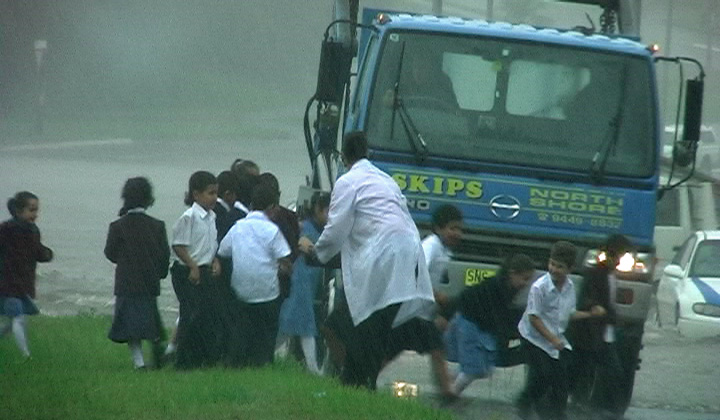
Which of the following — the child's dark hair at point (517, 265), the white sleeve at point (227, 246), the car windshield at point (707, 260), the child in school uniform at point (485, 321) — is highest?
the child's dark hair at point (517, 265)

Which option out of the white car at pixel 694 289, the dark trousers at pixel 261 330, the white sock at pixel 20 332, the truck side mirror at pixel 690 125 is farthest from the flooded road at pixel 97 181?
the truck side mirror at pixel 690 125

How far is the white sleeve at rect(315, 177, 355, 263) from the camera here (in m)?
9.48

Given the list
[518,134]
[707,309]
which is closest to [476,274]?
[518,134]

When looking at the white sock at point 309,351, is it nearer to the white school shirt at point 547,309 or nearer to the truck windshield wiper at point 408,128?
the truck windshield wiper at point 408,128

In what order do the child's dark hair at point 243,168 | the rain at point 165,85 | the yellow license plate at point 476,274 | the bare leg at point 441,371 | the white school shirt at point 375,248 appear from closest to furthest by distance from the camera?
the white school shirt at point 375,248 < the bare leg at point 441,371 < the yellow license plate at point 476,274 < the child's dark hair at point 243,168 < the rain at point 165,85

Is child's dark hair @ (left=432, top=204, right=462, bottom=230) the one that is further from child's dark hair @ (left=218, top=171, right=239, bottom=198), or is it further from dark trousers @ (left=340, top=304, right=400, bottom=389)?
child's dark hair @ (left=218, top=171, right=239, bottom=198)

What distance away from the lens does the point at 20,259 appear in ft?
43.4

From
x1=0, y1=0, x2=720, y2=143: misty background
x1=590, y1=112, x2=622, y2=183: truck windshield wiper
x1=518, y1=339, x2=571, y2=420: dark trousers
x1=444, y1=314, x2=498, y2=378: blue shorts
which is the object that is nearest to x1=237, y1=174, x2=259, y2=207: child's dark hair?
x1=444, y1=314, x2=498, y2=378: blue shorts

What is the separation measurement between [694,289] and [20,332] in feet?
34.7

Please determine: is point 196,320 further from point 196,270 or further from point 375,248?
point 375,248

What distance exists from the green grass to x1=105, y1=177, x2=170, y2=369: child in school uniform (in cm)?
33

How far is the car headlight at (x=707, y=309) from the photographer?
2097cm

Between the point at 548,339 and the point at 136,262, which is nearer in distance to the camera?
the point at 548,339

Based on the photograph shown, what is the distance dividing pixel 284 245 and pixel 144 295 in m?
1.05
